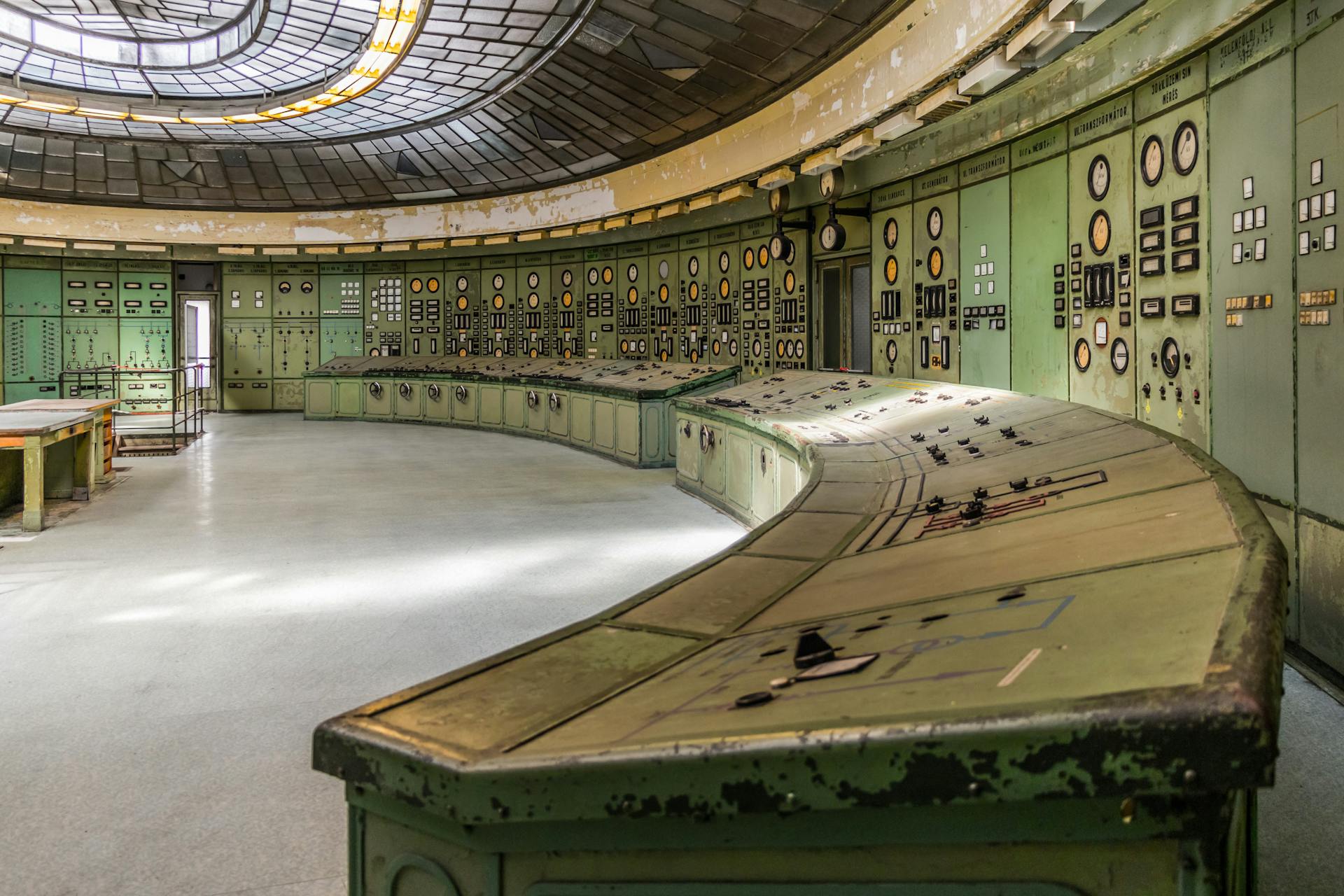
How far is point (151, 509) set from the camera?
8312 millimetres

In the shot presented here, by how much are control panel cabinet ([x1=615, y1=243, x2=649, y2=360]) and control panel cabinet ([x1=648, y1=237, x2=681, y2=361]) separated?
120 millimetres

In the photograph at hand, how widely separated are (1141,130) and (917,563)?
4.37 metres

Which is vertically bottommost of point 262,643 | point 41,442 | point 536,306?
point 262,643

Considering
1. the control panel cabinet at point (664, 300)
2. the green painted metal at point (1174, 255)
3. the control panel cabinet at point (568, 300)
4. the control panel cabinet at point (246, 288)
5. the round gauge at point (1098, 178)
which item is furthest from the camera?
the control panel cabinet at point (246, 288)

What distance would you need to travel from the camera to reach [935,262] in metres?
8.29

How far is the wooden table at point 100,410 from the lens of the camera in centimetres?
945

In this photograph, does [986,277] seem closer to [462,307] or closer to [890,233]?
[890,233]

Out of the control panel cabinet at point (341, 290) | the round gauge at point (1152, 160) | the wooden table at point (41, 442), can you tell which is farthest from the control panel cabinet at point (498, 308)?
the round gauge at point (1152, 160)

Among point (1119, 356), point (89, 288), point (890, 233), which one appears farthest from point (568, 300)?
point (1119, 356)

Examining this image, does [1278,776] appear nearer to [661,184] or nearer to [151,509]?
[151,509]

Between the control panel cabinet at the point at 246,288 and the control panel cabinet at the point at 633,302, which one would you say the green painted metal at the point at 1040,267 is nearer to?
the control panel cabinet at the point at 633,302

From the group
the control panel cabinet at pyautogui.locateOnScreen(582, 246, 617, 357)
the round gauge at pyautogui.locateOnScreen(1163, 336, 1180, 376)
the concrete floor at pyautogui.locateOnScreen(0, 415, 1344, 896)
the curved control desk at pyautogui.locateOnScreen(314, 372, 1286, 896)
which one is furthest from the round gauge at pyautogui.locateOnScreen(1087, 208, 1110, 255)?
the control panel cabinet at pyautogui.locateOnScreen(582, 246, 617, 357)

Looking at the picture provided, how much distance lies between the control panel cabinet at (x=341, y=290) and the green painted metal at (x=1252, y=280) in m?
16.8

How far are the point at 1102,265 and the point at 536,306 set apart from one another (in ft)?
38.6
